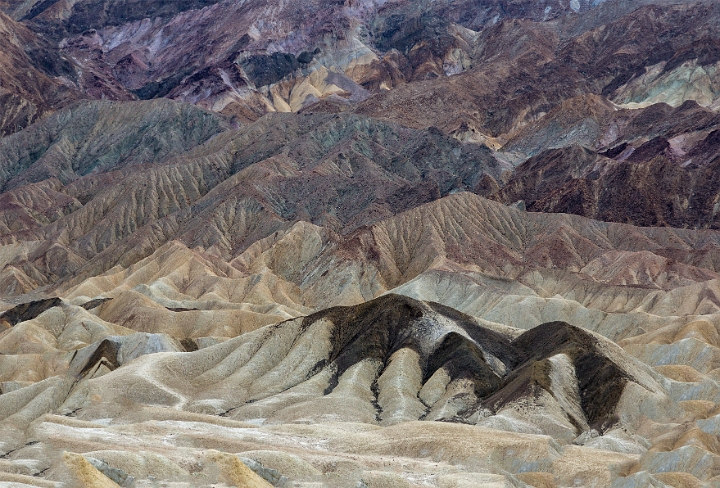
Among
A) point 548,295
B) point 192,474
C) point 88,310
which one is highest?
point 192,474

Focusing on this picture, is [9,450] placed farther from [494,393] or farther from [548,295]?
[548,295]

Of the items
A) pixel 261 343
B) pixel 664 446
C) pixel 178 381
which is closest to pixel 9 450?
pixel 178 381

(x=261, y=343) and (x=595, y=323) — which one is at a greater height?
(x=261, y=343)

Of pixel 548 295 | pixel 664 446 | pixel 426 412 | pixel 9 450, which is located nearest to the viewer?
pixel 664 446

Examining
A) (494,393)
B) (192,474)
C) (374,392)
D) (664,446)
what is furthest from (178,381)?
(664,446)

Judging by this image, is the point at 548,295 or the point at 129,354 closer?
the point at 129,354

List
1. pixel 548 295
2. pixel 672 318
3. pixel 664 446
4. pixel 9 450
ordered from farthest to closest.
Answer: pixel 548 295, pixel 672 318, pixel 9 450, pixel 664 446

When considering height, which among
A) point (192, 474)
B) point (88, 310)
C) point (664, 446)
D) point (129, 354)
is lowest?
point (88, 310)

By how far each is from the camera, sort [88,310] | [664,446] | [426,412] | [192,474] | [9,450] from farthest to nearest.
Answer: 1. [88,310]
2. [426,412]
3. [9,450]
4. [664,446]
5. [192,474]

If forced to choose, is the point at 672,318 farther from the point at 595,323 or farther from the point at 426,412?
the point at 426,412
